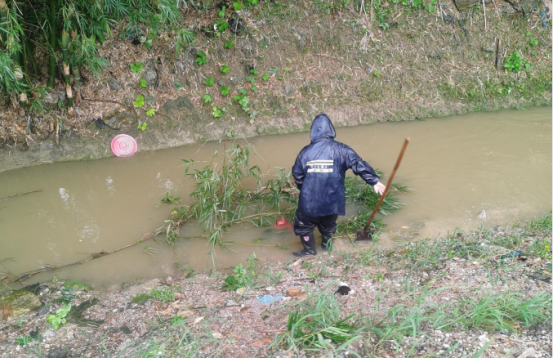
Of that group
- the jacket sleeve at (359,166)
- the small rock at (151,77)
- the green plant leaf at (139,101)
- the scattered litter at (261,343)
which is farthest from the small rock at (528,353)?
the small rock at (151,77)

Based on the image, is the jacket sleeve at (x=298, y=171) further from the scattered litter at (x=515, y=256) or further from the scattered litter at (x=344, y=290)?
the scattered litter at (x=515, y=256)

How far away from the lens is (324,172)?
13.7 feet

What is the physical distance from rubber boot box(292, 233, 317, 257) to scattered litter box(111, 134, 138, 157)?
11.6ft

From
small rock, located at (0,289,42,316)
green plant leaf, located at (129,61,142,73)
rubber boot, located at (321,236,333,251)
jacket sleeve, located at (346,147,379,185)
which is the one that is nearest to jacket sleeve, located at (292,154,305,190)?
jacket sleeve, located at (346,147,379,185)

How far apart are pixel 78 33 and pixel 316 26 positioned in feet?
14.0

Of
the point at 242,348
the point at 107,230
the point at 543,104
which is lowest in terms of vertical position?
the point at 242,348

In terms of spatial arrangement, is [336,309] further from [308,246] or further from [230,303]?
[308,246]

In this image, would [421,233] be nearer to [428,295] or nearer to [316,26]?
[428,295]

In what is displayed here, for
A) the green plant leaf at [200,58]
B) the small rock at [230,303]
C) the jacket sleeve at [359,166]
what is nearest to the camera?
the small rock at [230,303]

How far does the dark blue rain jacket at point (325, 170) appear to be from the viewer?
415 centimetres

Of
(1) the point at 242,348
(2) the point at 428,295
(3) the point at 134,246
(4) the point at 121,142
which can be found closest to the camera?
(1) the point at 242,348

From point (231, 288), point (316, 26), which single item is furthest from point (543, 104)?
point (231, 288)

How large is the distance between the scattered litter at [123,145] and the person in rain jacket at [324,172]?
3544 mm

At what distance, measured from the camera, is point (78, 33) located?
616cm
